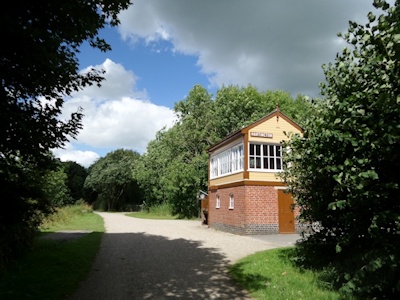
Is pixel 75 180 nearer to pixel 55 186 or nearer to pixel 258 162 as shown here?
pixel 55 186

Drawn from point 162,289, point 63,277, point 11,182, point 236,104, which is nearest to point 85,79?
point 11,182

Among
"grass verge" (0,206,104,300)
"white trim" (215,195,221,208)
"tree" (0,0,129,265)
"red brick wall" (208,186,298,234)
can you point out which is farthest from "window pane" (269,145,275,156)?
"tree" (0,0,129,265)

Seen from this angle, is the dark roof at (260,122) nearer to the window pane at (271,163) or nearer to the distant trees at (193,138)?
the window pane at (271,163)

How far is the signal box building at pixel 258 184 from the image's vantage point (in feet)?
58.3

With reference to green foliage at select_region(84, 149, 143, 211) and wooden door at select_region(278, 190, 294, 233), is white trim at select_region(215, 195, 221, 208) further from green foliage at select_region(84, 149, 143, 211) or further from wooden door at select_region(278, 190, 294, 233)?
green foliage at select_region(84, 149, 143, 211)

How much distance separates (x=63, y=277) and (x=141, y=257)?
11.0 feet

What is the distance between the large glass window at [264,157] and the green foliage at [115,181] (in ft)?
126

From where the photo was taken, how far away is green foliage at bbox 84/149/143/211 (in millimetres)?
57062

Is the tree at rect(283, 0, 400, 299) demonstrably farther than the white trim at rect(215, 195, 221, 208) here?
No

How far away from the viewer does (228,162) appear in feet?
68.8

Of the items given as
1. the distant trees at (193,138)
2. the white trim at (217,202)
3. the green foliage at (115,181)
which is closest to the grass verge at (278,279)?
the white trim at (217,202)

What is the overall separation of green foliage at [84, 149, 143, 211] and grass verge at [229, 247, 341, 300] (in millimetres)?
47008

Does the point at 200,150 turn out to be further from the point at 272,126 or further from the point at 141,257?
the point at 141,257

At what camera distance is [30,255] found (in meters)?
10.1
